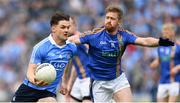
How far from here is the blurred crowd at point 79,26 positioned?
56.1 feet

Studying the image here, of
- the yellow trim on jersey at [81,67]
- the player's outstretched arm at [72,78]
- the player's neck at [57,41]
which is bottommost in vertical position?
the player's outstretched arm at [72,78]

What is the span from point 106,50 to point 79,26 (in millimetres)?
8362

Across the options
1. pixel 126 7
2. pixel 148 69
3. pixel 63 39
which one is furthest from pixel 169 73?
pixel 126 7

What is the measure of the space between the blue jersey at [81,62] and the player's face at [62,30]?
2.85 meters

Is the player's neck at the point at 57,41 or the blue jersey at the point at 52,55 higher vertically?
the player's neck at the point at 57,41

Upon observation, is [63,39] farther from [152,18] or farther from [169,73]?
[152,18]

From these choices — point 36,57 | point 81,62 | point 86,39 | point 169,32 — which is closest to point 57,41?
point 36,57

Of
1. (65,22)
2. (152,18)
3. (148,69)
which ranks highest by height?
(65,22)

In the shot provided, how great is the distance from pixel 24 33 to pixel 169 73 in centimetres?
666

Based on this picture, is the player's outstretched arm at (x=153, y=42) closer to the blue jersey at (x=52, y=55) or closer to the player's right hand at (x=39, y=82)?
the blue jersey at (x=52, y=55)

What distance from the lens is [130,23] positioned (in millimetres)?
18750

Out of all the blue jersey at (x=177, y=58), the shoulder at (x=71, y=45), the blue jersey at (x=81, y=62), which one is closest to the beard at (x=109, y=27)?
the shoulder at (x=71, y=45)

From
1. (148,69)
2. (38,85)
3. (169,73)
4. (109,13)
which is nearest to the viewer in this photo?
(38,85)

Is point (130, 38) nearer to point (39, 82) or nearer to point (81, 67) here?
point (39, 82)
